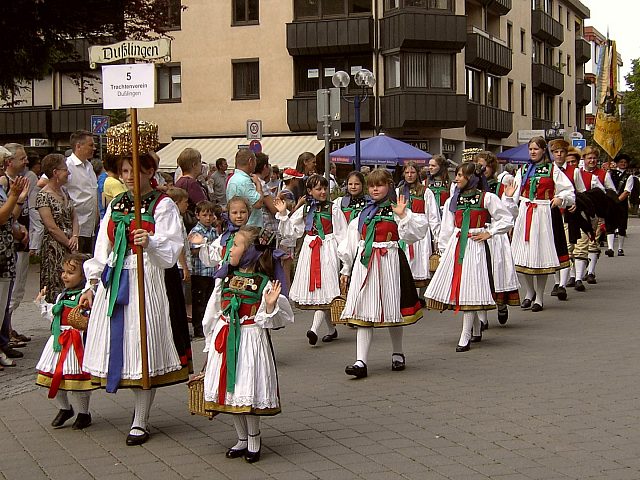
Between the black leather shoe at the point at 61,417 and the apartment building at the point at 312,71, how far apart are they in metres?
30.2

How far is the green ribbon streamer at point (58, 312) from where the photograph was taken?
7.19 m

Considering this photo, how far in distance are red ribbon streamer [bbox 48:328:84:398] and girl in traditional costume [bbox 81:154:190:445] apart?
306 mm

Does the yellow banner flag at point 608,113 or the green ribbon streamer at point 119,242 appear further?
the yellow banner flag at point 608,113

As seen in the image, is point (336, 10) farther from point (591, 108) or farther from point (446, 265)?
point (591, 108)

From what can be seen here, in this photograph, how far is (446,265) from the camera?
1053 centimetres

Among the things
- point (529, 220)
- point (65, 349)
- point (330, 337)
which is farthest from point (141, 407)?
point (529, 220)

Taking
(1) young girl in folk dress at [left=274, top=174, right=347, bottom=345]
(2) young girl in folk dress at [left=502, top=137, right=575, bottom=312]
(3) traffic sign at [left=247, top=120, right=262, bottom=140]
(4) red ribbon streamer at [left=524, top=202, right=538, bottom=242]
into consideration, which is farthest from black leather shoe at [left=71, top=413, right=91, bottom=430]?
(3) traffic sign at [left=247, top=120, right=262, bottom=140]

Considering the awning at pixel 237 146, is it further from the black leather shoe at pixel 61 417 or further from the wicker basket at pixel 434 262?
the black leather shoe at pixel 61 417

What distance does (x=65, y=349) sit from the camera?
283 inches

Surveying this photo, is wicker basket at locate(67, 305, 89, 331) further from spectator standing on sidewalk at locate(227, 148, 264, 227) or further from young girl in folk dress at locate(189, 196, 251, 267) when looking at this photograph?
spectator standing on sidewalk at locate(227, 148, 264, 227)

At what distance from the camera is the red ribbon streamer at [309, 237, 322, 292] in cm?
1093

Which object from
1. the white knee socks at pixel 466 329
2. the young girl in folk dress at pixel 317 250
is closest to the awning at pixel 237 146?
the young girl in folk dress at pixel 317 250

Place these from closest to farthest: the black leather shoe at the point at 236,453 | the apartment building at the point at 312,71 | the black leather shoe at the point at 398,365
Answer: the black leather shoe at the point at 236,453
the black leather shoe at the point at 398,365
the apartment building at the point at 312,71

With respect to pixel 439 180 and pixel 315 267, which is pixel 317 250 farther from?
pixel 439 180
